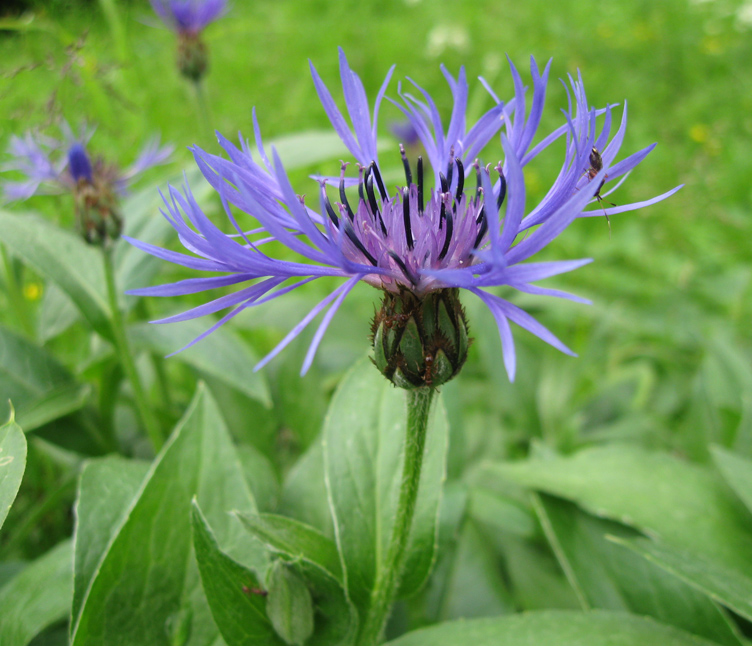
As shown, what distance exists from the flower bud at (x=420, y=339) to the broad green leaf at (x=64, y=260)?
1009 mm

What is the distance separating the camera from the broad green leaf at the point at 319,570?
1.06 metres

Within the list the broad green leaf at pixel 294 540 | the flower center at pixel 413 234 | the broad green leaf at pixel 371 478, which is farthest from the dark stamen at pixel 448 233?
the broad green leaf at pixel 294 540

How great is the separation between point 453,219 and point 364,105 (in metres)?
0.30

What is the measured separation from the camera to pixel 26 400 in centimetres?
167

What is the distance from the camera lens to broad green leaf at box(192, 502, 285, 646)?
988 millimetres

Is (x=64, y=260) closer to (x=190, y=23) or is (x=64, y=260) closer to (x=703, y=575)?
(x=190, y=23)

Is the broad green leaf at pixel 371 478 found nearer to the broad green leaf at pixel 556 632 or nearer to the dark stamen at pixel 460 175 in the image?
the broad green leaf at pixel 556 632

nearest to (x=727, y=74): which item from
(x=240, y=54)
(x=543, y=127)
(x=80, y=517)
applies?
(x=543, y=127)

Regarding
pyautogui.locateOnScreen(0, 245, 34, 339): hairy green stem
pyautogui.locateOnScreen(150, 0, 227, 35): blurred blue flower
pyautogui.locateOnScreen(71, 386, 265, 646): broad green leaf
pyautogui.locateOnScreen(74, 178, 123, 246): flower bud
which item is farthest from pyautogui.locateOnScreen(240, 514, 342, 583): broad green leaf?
pyautogui.locateOnScreen(150, 0, 227, 35): blurred blue flower

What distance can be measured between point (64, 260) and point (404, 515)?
1.30m

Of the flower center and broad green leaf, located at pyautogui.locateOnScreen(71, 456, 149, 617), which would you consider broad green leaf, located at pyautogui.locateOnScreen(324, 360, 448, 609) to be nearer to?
the flower center

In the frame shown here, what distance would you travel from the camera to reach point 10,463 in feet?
3.01

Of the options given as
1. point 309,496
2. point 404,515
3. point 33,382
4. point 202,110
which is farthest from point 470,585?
point 202,110

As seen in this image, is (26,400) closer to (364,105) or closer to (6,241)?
(6,241)
